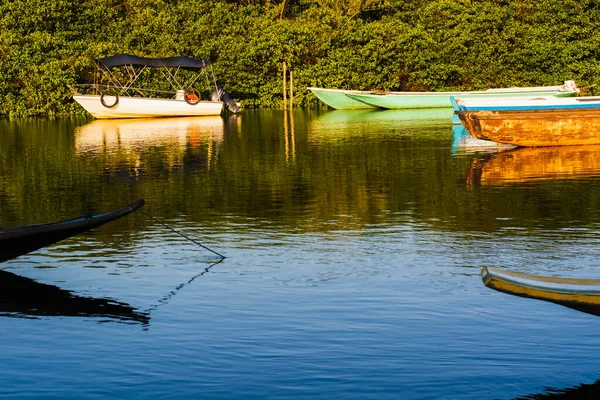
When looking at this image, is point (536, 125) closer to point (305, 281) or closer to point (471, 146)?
point (471, 146)

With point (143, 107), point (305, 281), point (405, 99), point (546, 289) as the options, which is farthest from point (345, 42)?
point (546, 289)

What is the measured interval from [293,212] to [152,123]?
29435mm

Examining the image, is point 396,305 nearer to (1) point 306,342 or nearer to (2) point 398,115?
(1) point 306,342

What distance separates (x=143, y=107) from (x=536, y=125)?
25.4m

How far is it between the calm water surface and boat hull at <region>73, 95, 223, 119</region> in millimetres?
23693

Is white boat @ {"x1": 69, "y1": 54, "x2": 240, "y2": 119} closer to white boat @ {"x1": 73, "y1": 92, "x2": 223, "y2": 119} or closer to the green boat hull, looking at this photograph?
white boat @ {"x1": 73, "y1": 92, "x2": 223, "y2": 119}

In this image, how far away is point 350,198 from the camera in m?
20.4

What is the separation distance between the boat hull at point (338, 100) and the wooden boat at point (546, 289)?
1855 inches

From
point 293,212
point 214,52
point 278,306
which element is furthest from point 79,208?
point 214,52

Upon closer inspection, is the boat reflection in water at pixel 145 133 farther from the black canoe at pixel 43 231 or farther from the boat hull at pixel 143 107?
the black canoe at pixel 43 231

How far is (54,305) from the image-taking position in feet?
40.7

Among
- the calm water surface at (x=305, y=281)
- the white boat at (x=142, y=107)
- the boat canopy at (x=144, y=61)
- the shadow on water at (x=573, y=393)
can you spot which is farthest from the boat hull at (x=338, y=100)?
the shadow on water at (x=573, y=393)

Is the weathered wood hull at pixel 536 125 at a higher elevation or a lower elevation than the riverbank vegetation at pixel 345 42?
lower

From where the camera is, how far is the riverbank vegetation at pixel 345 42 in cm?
5847
